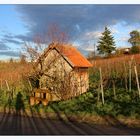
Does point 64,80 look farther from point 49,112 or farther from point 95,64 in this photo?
point 95,64

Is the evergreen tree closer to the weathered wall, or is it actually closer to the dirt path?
the weathered wall

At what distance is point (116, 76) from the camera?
104 ft

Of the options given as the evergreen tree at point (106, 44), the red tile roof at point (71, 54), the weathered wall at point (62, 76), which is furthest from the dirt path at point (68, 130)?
the evergreen tree at point (106, 44)

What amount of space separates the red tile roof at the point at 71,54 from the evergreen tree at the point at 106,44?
31.8m

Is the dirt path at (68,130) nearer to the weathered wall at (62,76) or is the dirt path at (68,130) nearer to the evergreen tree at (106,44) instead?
the weathered wall at (62,76)

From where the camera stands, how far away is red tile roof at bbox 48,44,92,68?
25.8m

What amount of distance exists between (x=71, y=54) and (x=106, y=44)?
110 ft

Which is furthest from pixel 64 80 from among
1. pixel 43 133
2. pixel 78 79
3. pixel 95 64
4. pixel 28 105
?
pixel 95 64

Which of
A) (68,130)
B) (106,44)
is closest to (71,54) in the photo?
(68,130)

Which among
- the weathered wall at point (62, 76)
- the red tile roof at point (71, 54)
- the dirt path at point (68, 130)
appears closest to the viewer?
the dirt path at point (68, 130)

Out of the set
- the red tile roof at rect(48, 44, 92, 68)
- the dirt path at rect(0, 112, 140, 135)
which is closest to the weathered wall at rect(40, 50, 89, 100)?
the red tile roof at rect(48, 44, 92, 68)

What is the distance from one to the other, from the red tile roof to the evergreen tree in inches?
1251

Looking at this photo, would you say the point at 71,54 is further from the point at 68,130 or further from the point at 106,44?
the point at 106,44

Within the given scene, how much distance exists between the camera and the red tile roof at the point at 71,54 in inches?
1015
